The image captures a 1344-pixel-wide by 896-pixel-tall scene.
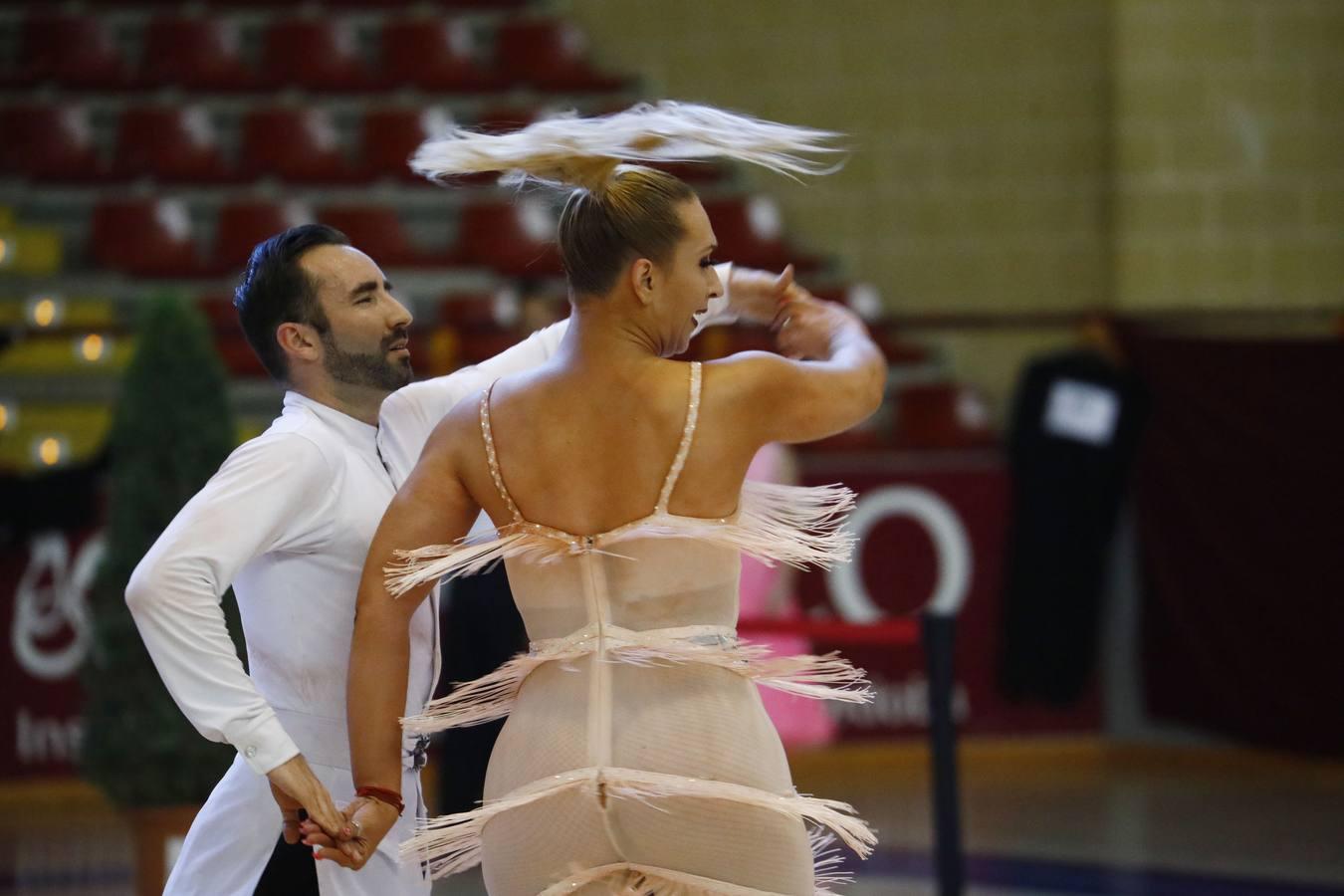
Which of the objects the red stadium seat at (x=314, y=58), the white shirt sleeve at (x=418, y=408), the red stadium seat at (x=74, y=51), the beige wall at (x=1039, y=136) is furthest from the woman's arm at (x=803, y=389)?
the red stadium seat at (x=74, y=51)

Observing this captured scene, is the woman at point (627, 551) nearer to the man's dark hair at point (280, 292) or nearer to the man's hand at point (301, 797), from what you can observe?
the man's hand at point (301, 797)

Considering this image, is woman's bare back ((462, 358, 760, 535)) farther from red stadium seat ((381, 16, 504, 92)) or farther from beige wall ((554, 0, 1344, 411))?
red stadium seat ((381, 16, 504, 92))

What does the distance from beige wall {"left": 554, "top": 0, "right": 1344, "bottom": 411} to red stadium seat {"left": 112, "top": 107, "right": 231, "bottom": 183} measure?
78.1 inches

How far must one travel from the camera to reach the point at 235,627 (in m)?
3.93

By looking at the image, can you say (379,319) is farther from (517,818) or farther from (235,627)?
(235,627)

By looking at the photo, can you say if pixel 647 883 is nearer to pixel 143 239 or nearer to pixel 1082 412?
pixel 1082 412

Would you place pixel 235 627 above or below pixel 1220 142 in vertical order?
below

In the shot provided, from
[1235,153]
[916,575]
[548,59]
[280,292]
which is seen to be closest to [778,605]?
[916,575]

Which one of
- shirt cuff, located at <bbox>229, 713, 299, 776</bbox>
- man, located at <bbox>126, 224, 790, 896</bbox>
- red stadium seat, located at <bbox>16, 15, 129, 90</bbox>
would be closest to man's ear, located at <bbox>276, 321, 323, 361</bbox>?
man, located at <bbox>126, 224, 790, 896</bbox>

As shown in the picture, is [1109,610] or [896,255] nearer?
[1109,610]

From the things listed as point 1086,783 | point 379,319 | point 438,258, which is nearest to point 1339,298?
point 1086,783

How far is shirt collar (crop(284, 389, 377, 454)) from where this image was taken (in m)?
2.32

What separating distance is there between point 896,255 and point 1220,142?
4.97 ft

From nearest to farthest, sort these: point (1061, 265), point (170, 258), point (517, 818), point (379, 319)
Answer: point (517, 818), point (379, 319), point (170, 258), point (1061, 265)
